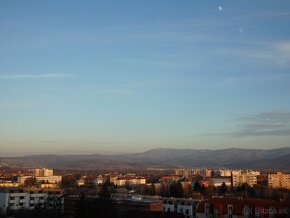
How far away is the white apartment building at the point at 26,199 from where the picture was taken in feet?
119

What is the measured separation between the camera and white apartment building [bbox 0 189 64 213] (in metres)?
36.4

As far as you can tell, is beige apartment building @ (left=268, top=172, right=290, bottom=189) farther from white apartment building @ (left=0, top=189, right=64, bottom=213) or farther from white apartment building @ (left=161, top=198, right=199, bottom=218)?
white apartment building @ (left=0, top=189, right=64, bottom=213)

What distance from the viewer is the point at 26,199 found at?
1492 inches

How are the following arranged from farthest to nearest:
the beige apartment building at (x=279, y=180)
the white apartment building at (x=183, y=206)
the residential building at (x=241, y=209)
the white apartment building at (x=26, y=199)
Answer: the beige apartment building at (x=279, y=180), the white apartment building at (x=26, y=199), the white apartment building at (x=183, y=206), the residential building at (x=241, y=209)

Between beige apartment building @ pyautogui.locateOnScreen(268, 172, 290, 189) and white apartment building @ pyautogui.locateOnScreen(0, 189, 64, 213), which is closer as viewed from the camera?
white apartment building @ pyautogui.locateOnScreen(0, 189, 64, 213)

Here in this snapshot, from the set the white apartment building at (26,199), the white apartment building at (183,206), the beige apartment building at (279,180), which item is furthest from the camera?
the beige apartment building at (279,180)

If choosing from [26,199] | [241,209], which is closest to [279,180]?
[26,199]

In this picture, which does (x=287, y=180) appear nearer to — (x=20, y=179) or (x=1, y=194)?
(x=20, y=179)

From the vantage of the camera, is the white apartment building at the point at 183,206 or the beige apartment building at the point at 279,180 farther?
the beige apartment building at the point at 279,180

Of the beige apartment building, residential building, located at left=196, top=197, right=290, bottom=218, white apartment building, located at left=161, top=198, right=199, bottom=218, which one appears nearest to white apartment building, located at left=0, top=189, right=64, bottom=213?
white apartment building, located at left=161, top=198, right=199, bottom=218

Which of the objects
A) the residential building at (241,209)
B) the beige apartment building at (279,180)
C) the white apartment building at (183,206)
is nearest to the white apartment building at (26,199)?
the white apartment building at (183,206)

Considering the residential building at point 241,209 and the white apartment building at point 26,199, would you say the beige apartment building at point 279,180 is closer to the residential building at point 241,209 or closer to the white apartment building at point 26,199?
the white apartment building at point 26,199

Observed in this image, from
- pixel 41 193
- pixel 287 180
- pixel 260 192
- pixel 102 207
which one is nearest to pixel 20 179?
pixel 41 193

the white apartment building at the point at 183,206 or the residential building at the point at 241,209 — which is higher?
the residential building at the point at 241,209
